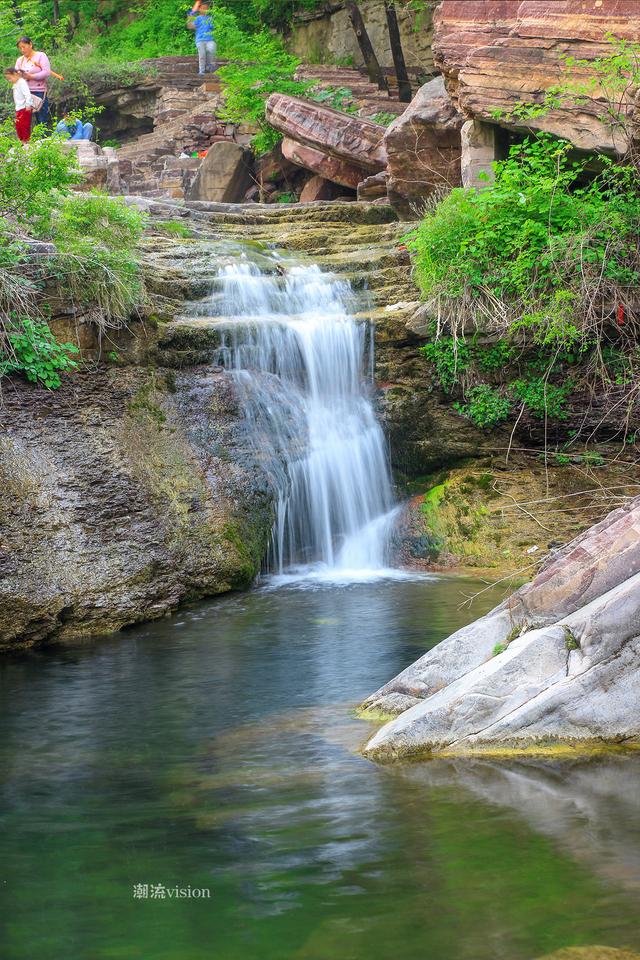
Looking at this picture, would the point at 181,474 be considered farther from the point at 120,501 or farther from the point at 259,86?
the point at 259,86

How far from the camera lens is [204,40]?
2720cm

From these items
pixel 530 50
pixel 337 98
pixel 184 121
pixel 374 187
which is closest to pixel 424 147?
pixel 374 187

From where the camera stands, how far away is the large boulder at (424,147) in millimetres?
14695

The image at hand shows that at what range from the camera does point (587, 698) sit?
5.14m

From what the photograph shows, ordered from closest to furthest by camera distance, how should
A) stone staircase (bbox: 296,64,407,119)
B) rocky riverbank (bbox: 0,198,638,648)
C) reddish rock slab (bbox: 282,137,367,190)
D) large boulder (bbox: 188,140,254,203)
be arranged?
rocky riverbank (bbox: 0,198,638,648) → reddish rock slab (bbox: 282,137,367,190) → large boulder (bbox: 188,140,254,203) → stone staircase (bbox: 296,64,407,119)

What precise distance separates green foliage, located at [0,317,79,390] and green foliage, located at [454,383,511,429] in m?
4.35

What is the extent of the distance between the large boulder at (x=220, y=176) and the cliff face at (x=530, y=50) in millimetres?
8791

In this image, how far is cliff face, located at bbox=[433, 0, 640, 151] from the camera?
11.2m

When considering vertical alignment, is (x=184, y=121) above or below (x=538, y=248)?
above

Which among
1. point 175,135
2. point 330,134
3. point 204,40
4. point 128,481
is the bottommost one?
point 128,481

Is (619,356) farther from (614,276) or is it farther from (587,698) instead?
(587,698)

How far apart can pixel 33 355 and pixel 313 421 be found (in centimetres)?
315

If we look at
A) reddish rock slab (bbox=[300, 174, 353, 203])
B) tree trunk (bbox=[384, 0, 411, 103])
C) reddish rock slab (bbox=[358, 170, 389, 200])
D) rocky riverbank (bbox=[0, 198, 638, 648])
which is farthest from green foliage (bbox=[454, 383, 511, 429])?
tree trunk (bbox=[384, 0, 411, 103])

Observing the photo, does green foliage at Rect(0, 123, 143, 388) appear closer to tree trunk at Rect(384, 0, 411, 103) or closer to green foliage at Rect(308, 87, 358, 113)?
green foliage at Rect(308, 87, 358, 113)
